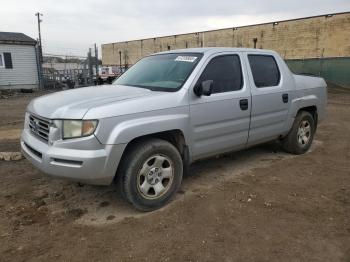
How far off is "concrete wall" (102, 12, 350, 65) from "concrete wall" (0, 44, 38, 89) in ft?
64.8

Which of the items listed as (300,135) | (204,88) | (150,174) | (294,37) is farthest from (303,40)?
(150,174)

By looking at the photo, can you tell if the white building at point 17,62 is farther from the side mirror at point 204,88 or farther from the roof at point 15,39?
the side mirror at point 204,88

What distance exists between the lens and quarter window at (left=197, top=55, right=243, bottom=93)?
181 inches

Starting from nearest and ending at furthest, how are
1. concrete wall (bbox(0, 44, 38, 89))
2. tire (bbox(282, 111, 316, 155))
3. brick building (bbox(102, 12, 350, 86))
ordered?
tire (bbox(282, 111, 316, 155)), concrete wall (bbox(0, 44, 38, 89)), brick building (bbox(102, 12, 350, 86))

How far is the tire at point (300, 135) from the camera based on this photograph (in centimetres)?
614

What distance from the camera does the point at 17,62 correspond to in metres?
23.8

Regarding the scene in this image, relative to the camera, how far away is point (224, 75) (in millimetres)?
4789

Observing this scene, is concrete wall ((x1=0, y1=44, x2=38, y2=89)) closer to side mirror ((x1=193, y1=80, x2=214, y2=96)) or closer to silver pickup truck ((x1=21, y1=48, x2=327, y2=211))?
silver pickup truck ((x1=21, y1=48, x2=327, y2=211))

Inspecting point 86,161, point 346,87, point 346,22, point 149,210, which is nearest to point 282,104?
point 149,210

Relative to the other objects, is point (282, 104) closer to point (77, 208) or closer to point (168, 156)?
point (168, 156)

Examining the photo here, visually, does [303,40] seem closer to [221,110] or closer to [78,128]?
[221,110]

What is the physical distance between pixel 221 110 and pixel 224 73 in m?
0.55

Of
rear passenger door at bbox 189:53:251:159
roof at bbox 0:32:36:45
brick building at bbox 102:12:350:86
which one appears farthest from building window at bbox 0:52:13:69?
rear passenger door at bbox 189:53:251:159

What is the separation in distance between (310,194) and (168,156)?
6.19 feet
